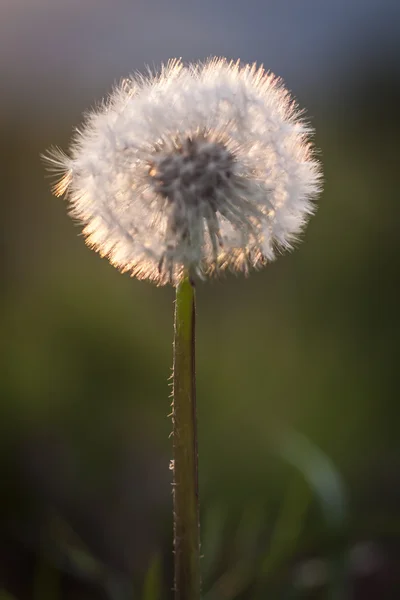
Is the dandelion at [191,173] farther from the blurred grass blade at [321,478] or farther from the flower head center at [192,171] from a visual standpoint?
the blurred grass blade at [321,478]

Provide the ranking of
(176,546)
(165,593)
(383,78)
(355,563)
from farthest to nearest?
(383,78) → (165,593) → (355,563) → (176,546)

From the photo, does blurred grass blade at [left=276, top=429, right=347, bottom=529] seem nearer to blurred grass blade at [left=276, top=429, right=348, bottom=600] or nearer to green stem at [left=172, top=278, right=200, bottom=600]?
blurred grass blade at [left=276, top=429, right=348, bottom=600]

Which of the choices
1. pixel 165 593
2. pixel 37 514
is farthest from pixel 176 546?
pixel 37 514

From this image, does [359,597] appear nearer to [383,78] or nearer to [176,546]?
[176,546]

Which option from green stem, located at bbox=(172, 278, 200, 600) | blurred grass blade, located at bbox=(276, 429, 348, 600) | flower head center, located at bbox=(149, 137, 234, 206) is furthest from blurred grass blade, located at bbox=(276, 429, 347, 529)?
flower head center, located at bbox=(149, 137, 234, 206)

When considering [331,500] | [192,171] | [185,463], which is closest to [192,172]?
[192,171]

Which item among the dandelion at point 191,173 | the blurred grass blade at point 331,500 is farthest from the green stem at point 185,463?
the blurred grass blade at point 331,500
